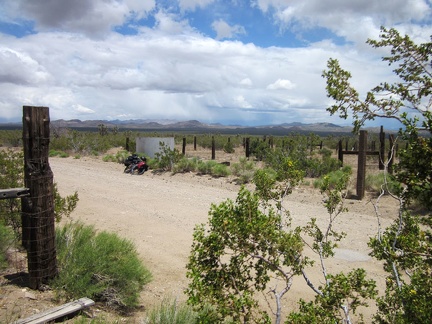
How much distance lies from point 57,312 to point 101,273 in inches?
41.6

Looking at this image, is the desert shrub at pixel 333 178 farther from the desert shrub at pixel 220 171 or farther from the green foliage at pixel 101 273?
the desert shrub at pixel 220 171

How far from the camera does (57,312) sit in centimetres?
424

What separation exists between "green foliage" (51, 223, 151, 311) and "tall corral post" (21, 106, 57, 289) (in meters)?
0.29

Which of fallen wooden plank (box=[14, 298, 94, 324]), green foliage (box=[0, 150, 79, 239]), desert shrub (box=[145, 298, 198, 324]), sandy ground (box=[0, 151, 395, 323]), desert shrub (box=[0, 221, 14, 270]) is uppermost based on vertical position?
green foliage (box=[0, 150, 79, 239])

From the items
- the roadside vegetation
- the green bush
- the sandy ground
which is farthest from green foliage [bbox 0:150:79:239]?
the green bush

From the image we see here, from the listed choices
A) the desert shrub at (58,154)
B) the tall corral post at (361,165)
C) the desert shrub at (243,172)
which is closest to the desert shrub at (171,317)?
the tall corral post at (361,165)

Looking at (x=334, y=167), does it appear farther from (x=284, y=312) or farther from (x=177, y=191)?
(x=284, y=312)

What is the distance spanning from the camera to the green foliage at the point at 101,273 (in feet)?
16.3

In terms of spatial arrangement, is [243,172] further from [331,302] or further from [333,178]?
[331,302]

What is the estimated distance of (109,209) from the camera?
427 inches

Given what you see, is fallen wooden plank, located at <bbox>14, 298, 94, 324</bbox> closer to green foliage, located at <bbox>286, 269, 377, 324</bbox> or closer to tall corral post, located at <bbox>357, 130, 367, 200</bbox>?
green foliage, located at <bbox>286, 269, 377, 324</bbox>

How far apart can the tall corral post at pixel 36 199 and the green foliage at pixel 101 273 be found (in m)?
Answer: 0.29

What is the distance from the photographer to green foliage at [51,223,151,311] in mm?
4959

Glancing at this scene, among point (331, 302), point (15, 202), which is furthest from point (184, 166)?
point (331, 302)
